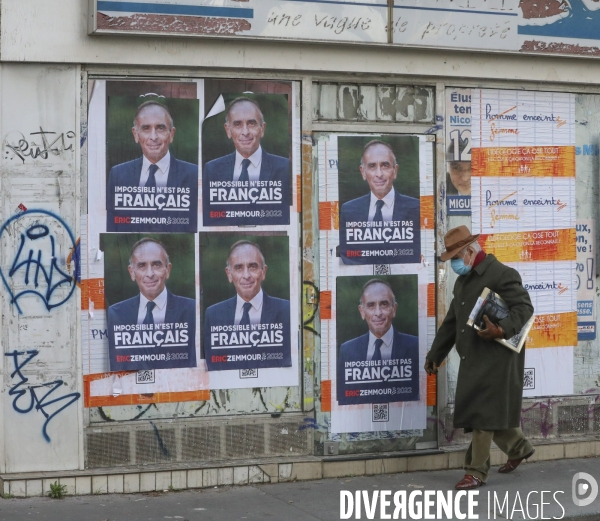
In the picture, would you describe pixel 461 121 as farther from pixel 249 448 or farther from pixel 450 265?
pixel 249 448

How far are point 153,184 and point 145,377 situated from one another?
4.41ft

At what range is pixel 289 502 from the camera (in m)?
6.86

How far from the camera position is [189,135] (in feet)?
23.8

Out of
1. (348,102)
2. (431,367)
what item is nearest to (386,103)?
(348,102)

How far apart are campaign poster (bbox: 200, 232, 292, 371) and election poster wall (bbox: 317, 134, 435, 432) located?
1.09 feet

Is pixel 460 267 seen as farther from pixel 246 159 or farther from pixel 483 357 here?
pixel 246 159

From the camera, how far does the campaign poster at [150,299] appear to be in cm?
707

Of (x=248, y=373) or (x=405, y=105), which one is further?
(x=405, y=105)

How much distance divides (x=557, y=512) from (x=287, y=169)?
3013mm

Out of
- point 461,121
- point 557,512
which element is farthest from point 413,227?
point 557,512

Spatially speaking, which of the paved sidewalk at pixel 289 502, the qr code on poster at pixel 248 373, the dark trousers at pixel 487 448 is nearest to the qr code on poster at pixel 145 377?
the qr code on poster at pixel 248 373

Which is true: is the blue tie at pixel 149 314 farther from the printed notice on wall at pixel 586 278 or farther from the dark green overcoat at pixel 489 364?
the printed notice on wall at pixel 586 278

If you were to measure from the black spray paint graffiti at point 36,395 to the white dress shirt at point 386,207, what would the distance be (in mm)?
2548

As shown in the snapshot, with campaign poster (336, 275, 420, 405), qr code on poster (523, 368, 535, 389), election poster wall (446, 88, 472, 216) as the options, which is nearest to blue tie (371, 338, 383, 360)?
campaign poster (336, 275, 420, 405)
